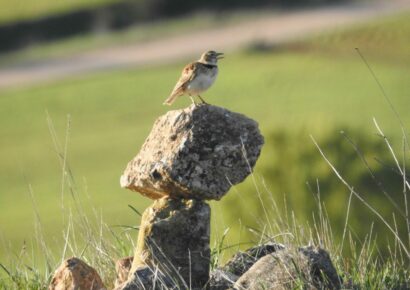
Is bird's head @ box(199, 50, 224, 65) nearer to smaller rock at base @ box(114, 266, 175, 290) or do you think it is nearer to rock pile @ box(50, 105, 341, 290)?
rock pile @ box(50, 105, 341, 290)

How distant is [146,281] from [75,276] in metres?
0.46

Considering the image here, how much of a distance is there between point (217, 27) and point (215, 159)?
4804 cm

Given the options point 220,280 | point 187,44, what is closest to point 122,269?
point 220,280

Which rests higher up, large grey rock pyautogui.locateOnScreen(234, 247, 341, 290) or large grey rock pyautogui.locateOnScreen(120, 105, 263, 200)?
large grey rock pyautogui.locateOnScreen(120, 105, 263, 200)

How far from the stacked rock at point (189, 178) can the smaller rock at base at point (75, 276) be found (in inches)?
10.5

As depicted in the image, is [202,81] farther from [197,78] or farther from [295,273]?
[295,273]

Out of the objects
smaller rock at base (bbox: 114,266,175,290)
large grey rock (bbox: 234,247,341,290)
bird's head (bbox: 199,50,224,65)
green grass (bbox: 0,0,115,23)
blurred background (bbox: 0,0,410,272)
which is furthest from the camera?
green grass (bbox: 0,0,115,23)

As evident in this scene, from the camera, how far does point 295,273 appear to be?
7.80m

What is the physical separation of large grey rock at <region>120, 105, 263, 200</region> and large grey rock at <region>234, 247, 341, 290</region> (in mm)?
550

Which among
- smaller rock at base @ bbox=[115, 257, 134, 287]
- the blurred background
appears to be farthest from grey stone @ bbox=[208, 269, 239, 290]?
the blurred background

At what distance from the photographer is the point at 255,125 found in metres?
8.28

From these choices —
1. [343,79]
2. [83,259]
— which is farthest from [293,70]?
[83,259]

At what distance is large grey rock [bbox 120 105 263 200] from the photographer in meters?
8.20

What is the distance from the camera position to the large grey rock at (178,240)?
8297mm
